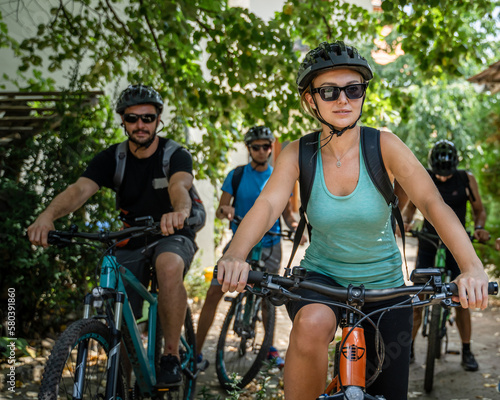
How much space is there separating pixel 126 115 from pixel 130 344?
1647mm

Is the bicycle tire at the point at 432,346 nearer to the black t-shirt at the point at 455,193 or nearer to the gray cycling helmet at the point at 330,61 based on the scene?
the black t-shirt at the point at 455,193

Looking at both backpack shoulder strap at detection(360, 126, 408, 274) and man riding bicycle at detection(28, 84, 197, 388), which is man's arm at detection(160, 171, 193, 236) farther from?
backpack shoulder strap at detection(360, 126, 408, 274)

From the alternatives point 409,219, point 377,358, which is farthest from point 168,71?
point 377,358

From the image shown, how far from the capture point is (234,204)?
6211 millimetres

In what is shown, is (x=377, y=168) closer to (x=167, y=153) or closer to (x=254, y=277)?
(x=254, y=277)

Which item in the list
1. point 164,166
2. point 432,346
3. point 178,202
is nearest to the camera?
point 178,202

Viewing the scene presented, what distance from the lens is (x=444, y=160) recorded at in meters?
6.08

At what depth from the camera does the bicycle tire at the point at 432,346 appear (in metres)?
5.60

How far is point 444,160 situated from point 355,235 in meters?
3.71

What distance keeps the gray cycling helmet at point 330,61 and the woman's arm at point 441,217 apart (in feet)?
1.14

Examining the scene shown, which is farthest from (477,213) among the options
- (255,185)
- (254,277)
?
(254,277)

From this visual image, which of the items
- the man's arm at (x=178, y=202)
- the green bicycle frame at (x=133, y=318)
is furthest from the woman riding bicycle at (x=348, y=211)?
the green bicycle frame at (x=133, y=318)

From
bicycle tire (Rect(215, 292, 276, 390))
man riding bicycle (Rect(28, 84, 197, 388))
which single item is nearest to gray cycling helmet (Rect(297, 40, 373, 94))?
man riding bicycle (Rect(28, 84, 197, 388))

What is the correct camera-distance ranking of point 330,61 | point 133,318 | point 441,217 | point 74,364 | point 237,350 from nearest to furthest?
point 441,217, point 330,61, point 74,364, point 133,318, point 237,350
